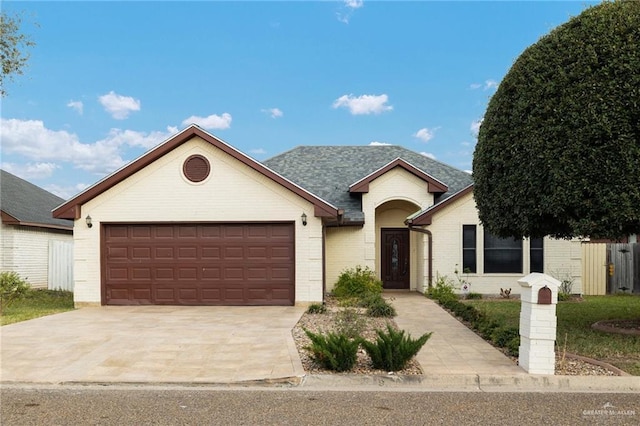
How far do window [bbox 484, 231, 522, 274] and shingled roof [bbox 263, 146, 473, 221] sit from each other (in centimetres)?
259

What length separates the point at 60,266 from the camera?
66.5 ft

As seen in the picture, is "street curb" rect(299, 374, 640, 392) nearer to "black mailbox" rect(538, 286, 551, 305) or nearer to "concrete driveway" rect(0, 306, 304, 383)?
"concrete driveway" rect(0, 306, 304, 383)

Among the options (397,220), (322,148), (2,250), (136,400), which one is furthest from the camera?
(322,148)

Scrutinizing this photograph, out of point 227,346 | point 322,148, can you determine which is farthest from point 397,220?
point 227,346

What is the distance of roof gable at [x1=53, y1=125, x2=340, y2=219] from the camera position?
13945 millimetres

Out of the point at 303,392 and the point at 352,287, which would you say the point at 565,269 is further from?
the point at 303,392

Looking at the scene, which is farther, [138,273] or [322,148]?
[322,148]

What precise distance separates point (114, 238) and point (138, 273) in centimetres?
117

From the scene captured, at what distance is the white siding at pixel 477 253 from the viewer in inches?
658

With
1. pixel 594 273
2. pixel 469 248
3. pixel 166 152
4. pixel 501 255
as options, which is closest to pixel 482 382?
pixel 166 152

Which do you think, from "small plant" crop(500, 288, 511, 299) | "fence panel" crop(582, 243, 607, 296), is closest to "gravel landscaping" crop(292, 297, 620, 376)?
"small plant" crop(500, 288, 511, 299)

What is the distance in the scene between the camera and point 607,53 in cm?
828

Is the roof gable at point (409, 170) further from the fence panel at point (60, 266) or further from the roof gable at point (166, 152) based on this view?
the fence panel at point (60, 266)

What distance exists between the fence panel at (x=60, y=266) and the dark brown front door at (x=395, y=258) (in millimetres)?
12089
